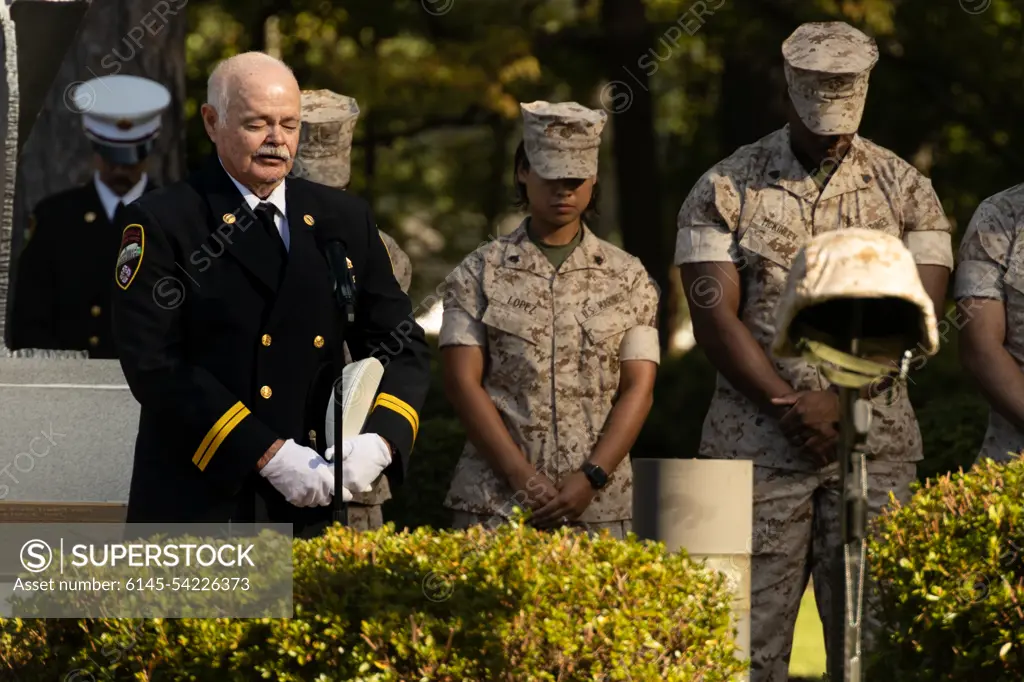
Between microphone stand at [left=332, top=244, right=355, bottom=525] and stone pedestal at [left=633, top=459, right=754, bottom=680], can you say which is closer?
microphone stand at [left=332, top=244, right=355, bottom=525]

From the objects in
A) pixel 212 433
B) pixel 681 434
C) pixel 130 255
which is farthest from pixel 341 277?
pixel 681 434

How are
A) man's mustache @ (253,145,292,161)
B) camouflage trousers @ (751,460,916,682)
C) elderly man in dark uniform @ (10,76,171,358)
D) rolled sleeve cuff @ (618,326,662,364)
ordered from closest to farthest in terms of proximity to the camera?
man's mustache @ (253,145,292,161), camouflage trousers @ (751,460,916,682), rolled sleeve cuff @ (618,326,662,364), elderly man in dark uniform @ (10,76,171,358)

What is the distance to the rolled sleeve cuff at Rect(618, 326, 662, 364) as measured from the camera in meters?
6.86

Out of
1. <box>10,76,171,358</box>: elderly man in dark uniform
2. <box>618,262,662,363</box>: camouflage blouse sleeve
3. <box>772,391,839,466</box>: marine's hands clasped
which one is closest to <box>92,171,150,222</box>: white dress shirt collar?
<box>10,76,171,358</box>: elderly man in dark uniform

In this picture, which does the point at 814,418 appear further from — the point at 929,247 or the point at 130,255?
the point at 130,255

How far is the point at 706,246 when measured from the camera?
6.77 m

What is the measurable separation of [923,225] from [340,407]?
2.66 meters

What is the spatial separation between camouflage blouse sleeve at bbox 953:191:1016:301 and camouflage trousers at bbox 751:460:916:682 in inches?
29.5

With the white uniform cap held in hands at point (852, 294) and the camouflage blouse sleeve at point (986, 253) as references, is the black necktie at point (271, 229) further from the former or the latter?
the camouflage blouse sleeve at point (986, 253)

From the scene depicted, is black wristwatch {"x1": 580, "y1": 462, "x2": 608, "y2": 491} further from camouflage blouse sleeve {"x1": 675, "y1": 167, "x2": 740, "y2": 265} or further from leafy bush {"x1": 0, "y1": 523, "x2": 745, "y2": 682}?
leafy bush {"x1": 0, "y1": 523, "x2": 745, "y2": 682}

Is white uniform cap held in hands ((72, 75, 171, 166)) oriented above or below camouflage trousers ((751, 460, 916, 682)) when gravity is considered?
above

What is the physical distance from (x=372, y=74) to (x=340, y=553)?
35.8 feet

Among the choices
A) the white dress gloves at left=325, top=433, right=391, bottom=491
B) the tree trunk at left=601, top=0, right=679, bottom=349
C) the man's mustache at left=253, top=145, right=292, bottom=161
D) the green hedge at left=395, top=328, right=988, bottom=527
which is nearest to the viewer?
the white dress gloves at left=325, top=433, right=391, bottom=491

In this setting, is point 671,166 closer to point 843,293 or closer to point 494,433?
point 494,433
